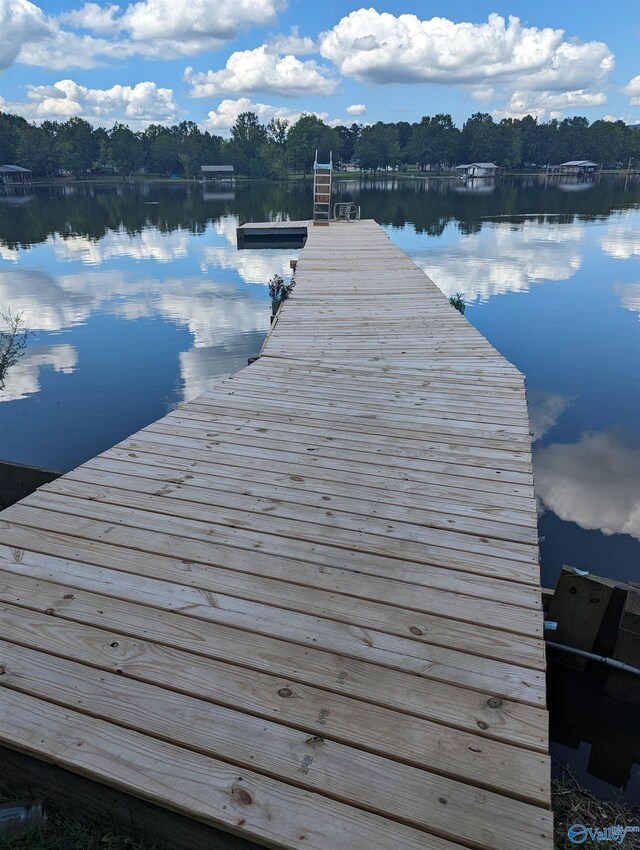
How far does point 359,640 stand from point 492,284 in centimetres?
1809

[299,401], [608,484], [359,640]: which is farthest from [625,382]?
[359,640]

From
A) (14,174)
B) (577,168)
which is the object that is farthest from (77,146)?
(577,168)

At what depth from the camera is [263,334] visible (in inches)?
536

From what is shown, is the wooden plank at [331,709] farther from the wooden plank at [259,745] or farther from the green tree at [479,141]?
the green tree at [479,141]

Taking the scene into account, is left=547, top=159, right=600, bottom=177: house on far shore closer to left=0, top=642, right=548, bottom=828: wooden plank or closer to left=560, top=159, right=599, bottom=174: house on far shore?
left=560, top=159, right=599, bottom=174: house on far shore

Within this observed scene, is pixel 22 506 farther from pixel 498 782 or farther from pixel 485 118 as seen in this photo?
pixel 485 118

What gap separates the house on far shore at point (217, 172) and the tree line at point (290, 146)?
8.32ft

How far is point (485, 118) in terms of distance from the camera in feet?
460

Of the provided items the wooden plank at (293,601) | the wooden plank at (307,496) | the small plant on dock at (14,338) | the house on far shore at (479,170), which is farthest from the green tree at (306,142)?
the wooden plank at (293,601)

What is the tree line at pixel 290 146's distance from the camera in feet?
368

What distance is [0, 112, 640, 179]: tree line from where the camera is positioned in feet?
368

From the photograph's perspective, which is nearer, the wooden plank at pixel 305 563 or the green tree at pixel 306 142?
the wooden plank at pixel 305 563

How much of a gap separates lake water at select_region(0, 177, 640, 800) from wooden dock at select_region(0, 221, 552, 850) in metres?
2.81

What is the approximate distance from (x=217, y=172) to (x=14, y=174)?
4211 centimetres
